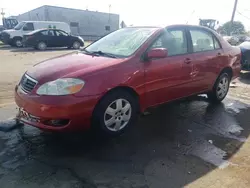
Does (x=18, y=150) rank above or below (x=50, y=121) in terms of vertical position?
below

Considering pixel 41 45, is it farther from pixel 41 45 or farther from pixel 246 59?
pixel 246 59

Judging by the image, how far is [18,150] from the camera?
10.4ft

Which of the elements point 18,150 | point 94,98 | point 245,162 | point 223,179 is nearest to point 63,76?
point 94,98

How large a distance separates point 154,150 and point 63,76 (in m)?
1.53

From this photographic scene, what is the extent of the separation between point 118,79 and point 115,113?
0.48 meters

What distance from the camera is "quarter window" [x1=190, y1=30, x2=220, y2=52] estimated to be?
4582 mm

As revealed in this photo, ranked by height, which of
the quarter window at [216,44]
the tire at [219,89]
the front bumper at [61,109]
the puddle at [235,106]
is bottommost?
the puddle at [235,106]

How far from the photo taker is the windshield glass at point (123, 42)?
3820 mm

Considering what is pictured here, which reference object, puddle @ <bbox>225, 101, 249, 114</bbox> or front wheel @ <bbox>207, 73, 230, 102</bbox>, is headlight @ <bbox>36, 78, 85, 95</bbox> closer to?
front wheel @ <bbox>207, 73, 230, 102</bbox>

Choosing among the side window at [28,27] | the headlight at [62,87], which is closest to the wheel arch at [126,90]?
the headlight at [62,87]

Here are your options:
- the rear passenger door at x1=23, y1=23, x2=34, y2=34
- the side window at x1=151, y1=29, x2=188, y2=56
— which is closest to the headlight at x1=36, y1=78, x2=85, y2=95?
the side window at x1=151, y1=29, x2=188, y2=56

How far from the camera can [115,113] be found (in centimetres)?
347

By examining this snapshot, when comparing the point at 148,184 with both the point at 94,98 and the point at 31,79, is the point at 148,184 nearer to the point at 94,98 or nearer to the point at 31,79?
the point at 94,98

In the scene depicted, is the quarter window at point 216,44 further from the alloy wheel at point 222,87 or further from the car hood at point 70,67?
the car hood at point 70,67
